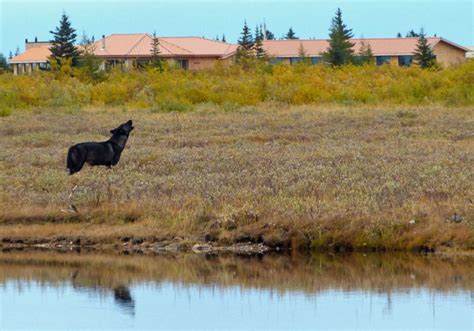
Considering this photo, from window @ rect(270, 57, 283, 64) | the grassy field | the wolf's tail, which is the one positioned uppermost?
window @ rect(270, 57, 283, 64)

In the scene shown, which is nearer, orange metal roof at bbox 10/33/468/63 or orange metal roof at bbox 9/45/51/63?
orange metal roof at bbox 10/33/468/63

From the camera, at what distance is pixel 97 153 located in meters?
20.6

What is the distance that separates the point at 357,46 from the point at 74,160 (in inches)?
3055

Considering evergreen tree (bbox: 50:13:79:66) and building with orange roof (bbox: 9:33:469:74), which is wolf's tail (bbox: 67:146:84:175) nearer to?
evergreen tree (bbox: 50:13:79:66)

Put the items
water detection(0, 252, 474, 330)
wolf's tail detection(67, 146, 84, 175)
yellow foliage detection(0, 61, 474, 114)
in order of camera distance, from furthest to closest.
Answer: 1. yellow foliage detection(0, 61, 474, 114)
2. wolf's tail detection(67, 146, 84, 175)
3. water detection(0, 252, 474, 330)

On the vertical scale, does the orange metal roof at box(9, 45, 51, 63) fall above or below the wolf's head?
above

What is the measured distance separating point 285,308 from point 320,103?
2939 cm

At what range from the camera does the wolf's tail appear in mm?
20094

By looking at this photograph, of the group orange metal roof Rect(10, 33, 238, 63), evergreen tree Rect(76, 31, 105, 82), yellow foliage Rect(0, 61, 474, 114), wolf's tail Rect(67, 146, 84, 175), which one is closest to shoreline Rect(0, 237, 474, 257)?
wolf's tail Rect(67, 146, 84, 175)

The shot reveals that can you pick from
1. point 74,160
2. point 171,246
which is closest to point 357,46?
point 74,160

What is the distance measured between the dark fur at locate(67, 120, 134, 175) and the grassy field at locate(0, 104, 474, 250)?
19 cm

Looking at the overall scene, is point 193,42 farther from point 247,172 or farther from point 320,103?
point 247,172

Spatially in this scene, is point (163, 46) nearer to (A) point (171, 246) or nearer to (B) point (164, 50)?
(B) point (164, 50)

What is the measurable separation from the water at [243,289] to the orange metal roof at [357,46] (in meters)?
79.9
